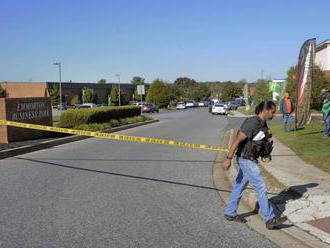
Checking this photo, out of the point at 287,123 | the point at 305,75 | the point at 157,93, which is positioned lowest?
the point at 157,93

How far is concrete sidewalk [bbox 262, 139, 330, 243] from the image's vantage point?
6941 mm

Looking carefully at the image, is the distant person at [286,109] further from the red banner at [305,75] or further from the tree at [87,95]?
the tree at [87,95]

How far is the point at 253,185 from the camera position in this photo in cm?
693

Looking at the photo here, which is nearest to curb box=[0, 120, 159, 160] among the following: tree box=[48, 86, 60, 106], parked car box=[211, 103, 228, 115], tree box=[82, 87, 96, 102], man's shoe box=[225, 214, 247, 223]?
man's shoe box=[225, 214, 247, 223]

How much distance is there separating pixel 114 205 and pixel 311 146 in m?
8.73

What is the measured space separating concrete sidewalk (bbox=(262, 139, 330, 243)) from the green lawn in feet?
1.11

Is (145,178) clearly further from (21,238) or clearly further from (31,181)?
(21,238)

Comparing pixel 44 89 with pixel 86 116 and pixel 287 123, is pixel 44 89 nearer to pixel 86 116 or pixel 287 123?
Result: pixel 86 116

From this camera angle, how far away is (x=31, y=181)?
10.6 meters

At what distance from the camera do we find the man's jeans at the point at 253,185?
680 cm

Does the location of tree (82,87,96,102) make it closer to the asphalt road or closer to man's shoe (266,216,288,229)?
the asphalt road

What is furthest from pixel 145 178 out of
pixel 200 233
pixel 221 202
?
pixel 200 233

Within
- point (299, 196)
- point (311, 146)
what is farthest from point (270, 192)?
point (311, 146)

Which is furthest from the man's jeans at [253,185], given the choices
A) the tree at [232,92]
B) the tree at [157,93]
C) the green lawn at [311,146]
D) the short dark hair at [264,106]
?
the tree at [232,92]
